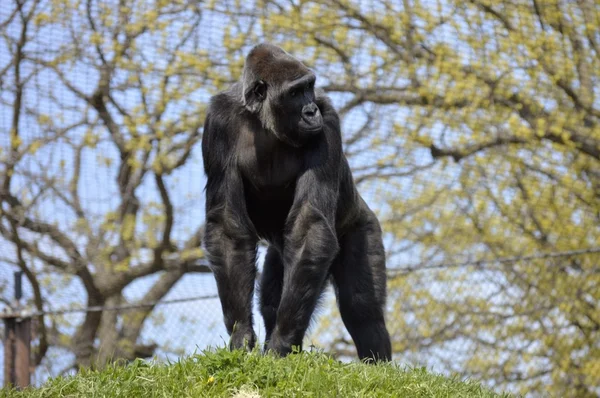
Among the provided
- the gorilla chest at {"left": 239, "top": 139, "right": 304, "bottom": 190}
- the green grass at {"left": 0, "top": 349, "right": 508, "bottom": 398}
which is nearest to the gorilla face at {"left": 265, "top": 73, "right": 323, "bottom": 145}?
the gorilla chest at {"left": 239, "top": 139, "right": 304, "bottom": 190}

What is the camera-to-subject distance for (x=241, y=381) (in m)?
3.05

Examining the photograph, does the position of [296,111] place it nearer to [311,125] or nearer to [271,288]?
[311,125]

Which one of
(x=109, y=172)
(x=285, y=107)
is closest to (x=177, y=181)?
(x=109, y=172)

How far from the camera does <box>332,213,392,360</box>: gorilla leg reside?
429 cm

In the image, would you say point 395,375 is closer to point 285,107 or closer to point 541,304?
point 285,107

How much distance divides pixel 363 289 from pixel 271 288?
Answer: 477mm

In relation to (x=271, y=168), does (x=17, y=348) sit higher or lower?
lower

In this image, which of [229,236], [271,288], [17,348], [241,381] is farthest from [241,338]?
[17,348]

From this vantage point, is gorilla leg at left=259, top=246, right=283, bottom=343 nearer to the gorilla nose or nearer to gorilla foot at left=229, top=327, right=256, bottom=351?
gorilla foot at left=229, top=327, right=256, bottom=351

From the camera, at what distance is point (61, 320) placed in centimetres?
920

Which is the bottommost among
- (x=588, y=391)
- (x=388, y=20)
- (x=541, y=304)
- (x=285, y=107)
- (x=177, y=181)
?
(x=588, y=391)

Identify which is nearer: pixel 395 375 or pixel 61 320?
pixel 395 375

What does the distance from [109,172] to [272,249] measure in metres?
5.71

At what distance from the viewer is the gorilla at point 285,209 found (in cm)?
371
